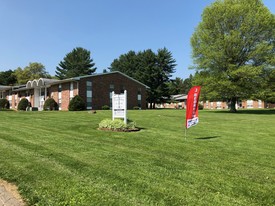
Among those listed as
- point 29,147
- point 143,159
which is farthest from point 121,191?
point 29,147

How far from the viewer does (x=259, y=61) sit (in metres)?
33.2

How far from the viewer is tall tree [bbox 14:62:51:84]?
256ft

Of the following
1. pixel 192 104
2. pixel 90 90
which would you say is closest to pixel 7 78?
pixel 90 90

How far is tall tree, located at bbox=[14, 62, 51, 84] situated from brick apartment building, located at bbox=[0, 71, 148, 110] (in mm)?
28423

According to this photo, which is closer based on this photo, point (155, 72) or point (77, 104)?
point (77, 104)

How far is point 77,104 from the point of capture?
35.8 metres

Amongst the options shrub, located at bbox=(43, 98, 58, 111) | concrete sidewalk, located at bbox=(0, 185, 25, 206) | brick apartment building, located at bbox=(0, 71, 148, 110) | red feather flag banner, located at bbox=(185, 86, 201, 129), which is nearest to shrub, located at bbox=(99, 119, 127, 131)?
red feather flag banner, located at bbox=(185, 86, 201, 129)

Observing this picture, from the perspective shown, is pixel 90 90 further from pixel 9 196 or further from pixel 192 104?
pixel 9 196

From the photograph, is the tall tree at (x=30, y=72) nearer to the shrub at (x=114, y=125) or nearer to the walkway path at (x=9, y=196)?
the shrub at (x=114, y=125)

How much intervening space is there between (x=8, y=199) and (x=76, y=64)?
73.6m

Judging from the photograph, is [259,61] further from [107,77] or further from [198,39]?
[107,77]

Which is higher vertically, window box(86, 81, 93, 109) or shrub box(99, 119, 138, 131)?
window box(86, 81, 93, 109)

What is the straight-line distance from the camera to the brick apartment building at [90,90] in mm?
39469

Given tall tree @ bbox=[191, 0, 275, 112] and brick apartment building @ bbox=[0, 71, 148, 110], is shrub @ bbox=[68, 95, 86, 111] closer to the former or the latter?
brick apartment building @ bbox=[0, 71, 148, 110]
